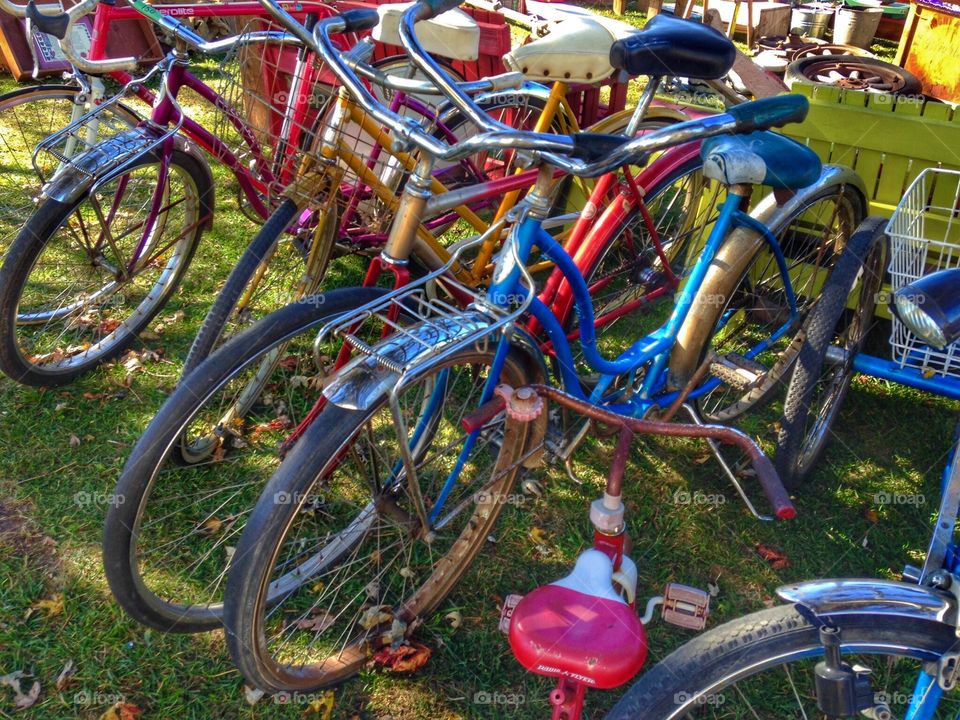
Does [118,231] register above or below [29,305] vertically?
above

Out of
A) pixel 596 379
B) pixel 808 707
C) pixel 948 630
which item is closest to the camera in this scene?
pixel 948 630

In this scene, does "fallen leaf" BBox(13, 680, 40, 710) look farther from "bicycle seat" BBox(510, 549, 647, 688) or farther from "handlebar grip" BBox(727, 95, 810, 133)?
"handlebar grip" BBox(727, 95, 810, 133)

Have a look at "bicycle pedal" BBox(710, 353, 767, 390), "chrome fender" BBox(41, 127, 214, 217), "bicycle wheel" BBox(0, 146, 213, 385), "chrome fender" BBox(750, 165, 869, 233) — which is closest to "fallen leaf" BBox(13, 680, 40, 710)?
"bicycle wheel" BBox(0, 146, 213, 385)

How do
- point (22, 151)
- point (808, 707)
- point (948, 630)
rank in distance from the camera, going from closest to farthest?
point (948, 630) → point (808, 707) → point (22, 151)

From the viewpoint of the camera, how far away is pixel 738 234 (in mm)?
2580

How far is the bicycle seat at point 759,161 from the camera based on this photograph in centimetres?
246

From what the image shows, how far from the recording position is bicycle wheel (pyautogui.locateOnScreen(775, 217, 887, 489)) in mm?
2615

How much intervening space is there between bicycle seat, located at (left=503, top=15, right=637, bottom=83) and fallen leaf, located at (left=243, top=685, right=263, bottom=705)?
7.03ft

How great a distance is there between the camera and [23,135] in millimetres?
4676

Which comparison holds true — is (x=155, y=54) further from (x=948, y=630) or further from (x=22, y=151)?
(x=948, y=630)

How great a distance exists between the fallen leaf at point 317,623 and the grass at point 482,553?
19cm

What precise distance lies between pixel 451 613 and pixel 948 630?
151cm

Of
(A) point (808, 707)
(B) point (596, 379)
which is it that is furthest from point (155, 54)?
(A) point (808, 707)

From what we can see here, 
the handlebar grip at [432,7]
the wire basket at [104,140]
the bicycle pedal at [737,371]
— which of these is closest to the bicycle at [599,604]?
the bicycle pedal at [737,371]
